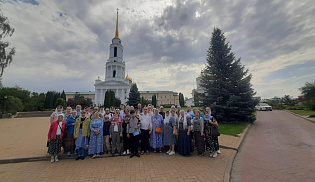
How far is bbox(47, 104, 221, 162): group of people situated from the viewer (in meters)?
5.10

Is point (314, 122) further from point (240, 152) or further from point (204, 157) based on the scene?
point (204, 157)

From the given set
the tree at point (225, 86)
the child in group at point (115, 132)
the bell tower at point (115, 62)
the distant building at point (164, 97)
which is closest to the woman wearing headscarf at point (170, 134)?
the child in group at point (115, 132)

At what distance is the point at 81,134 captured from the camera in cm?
515

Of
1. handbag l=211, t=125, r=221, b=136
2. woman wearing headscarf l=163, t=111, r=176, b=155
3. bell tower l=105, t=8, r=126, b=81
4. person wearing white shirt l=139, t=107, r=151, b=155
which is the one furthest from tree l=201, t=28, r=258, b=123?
bell tower l=105, t=8, r=126, b=81

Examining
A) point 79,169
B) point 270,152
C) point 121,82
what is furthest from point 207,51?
point 121,82

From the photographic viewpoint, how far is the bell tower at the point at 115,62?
5700cm

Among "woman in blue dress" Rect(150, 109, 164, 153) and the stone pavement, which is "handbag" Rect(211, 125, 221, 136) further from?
"woman in blue dress" Rect(150, 109, 164, 153)

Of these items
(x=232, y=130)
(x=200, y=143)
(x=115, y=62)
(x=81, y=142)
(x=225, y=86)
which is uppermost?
(x=115, y=62)

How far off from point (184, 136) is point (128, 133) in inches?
89.2

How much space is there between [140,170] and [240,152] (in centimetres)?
430

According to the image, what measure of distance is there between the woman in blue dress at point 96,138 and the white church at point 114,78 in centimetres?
5304

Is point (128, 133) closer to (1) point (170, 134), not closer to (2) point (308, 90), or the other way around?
(1) point (170, 134)

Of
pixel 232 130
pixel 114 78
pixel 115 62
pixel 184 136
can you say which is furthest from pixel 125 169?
pixel 115 62

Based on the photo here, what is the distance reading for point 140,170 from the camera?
407 cm
